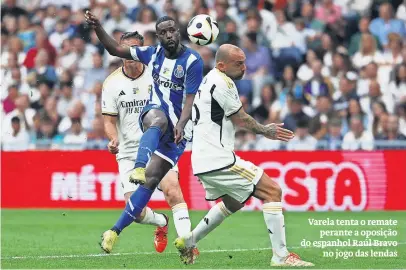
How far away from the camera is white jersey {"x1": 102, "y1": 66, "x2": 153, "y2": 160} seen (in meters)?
13.7

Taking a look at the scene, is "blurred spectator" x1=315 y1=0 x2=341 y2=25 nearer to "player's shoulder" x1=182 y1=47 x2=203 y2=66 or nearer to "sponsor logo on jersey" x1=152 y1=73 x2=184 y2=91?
"player's shoulder" x1=182 y1=47 x2=203 y2=66

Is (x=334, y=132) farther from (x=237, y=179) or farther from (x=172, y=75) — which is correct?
(x=237, y=179)

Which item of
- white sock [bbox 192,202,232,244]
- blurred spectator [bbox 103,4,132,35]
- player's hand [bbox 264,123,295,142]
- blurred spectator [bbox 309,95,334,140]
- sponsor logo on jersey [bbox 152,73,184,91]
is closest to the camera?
player's hand [bbox 264,123,295,142]

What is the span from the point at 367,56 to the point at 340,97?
1.41 meters

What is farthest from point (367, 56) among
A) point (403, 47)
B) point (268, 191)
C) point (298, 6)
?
point (268, 191)

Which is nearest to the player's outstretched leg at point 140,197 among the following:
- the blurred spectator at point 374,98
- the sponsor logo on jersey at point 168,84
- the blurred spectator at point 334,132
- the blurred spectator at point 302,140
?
the sponsor logo on jersey at point 168,84

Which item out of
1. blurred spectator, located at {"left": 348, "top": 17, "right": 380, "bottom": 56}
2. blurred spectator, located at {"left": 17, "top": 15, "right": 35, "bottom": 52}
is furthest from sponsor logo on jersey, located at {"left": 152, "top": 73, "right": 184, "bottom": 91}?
blurred spectator, located at {"left": 17, "top": 15, "right": 35, "bottom": 52}

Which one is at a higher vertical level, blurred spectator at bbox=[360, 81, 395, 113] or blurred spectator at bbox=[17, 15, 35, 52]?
blurred spectator at bbox=[17, 15, 35, 52]

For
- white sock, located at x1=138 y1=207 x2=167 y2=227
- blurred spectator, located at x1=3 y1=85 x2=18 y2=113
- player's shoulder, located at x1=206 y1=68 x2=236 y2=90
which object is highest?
blurred spectator, located at x1=3 y1=85 x2=18 y2=113

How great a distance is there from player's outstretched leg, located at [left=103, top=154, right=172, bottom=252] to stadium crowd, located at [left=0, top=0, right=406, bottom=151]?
8627 millimetres

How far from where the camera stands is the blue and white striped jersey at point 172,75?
12.2m

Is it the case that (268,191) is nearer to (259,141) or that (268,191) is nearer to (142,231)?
(142,231)

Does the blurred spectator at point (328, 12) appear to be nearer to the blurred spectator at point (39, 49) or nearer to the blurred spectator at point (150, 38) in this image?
the blurred spectator at point (150, 38)

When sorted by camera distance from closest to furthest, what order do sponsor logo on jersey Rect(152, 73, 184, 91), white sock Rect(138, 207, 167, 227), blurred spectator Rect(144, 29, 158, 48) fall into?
sponsor logo on jersey Rect(152, 73, 184, 91), white sock Rect(138, 207, 167, 227), blurred spectator Rect(144, 29, 158, 48)
